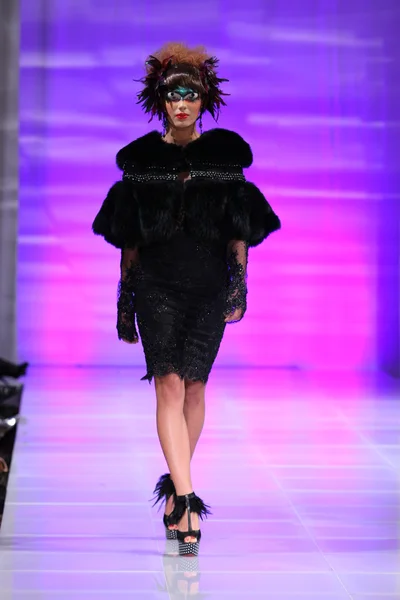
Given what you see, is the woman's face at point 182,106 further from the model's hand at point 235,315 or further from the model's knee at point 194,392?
the model's knee at point 194,392

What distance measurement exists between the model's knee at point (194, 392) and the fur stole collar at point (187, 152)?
2.01 ft

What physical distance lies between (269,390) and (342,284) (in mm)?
1440

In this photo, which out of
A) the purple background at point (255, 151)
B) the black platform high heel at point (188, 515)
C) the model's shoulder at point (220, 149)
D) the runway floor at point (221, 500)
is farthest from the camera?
the purple background at point (255, 151)

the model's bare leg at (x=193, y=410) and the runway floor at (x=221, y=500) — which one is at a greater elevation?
the model's bare leg at (x=193, y=410)

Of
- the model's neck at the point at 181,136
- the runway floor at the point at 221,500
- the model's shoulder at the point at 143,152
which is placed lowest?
the runway floor at the point at 221,500

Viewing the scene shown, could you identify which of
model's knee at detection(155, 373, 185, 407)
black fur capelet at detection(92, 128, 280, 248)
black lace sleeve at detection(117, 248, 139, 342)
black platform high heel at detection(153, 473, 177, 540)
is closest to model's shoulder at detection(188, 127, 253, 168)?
black fur capelet at detection(92, 128, 280, 248)

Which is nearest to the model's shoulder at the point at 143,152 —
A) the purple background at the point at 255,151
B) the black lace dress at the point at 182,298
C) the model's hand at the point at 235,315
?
the black lace dress at the point at 182,298

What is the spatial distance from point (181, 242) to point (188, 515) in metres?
0.73

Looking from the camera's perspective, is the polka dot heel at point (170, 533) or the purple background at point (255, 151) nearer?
the polka dot heel at point (170, 533)

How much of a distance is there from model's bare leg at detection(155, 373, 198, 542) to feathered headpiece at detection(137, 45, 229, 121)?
764mm

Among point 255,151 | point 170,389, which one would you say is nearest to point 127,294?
point 170,389

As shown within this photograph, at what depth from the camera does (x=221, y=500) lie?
4.05 meters

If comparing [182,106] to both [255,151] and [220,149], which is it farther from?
[255,151]

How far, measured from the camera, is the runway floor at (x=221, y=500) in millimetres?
3066
